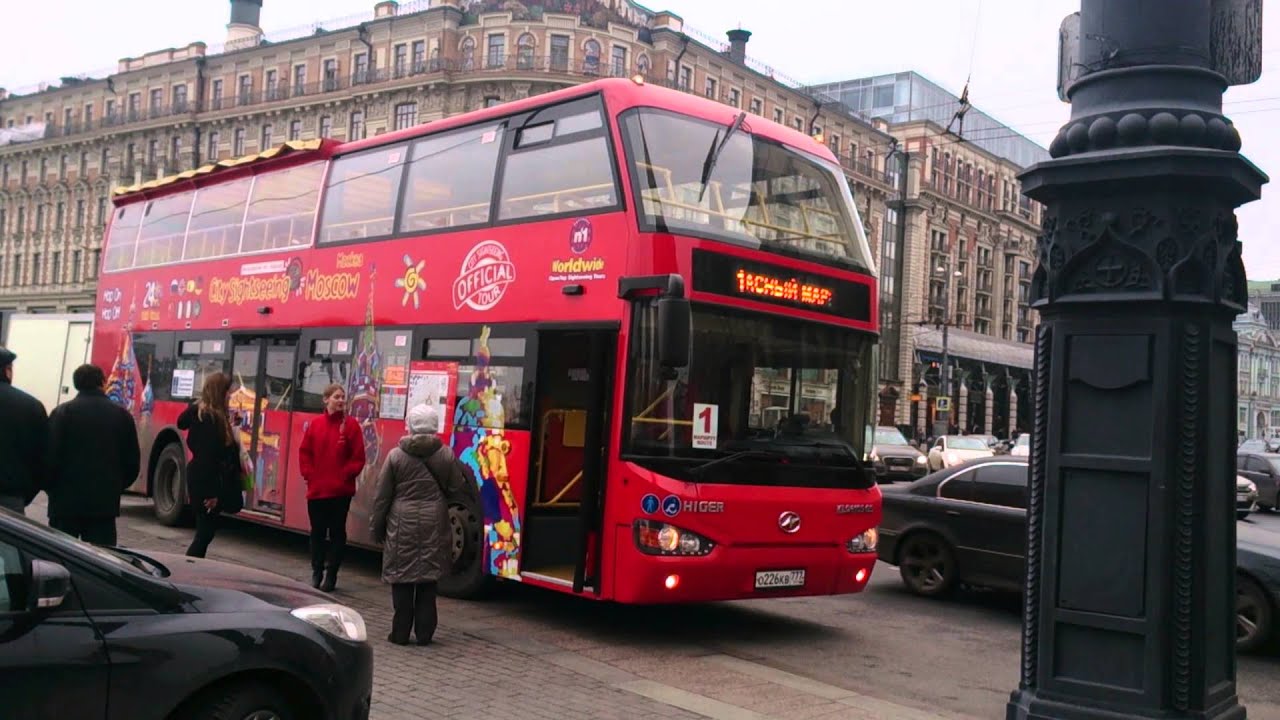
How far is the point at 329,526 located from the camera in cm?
1025

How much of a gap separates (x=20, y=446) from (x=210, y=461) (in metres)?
1.99

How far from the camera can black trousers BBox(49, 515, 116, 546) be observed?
794 centimetres

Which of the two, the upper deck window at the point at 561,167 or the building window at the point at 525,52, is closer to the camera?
the upper deck window at the point at 561,167

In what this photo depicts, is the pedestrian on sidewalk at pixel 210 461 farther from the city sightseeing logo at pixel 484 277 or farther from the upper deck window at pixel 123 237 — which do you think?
the upper deck window at pixel 123 237

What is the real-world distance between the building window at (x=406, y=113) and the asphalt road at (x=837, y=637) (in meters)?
48.9

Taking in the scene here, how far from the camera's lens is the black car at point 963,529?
36.9ft

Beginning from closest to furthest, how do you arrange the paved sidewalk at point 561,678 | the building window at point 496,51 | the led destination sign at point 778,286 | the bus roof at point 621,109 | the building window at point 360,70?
1. the paved sidewalk at point 561,678
2. the led destination sign at point 778,286
3. the bus roof at point 621,109
4. the building window at point 496,51
5. the building window at point 360,70

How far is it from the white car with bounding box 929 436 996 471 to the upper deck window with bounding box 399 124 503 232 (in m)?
19.4

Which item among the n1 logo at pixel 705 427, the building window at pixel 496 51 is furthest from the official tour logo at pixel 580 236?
the building window at pixel 496 51

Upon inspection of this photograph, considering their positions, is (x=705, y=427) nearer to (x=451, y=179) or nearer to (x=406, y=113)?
(x=451, y=179)

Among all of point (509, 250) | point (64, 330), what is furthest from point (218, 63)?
point (509, 250)

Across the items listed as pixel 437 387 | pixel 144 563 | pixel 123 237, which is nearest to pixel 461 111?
pixel 123 237

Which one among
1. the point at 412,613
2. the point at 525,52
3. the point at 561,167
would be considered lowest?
the point at 412,613

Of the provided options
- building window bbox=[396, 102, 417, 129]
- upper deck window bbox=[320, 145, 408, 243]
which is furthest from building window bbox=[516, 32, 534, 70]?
upper deck window bbox=[320, 145, 408, 243]
